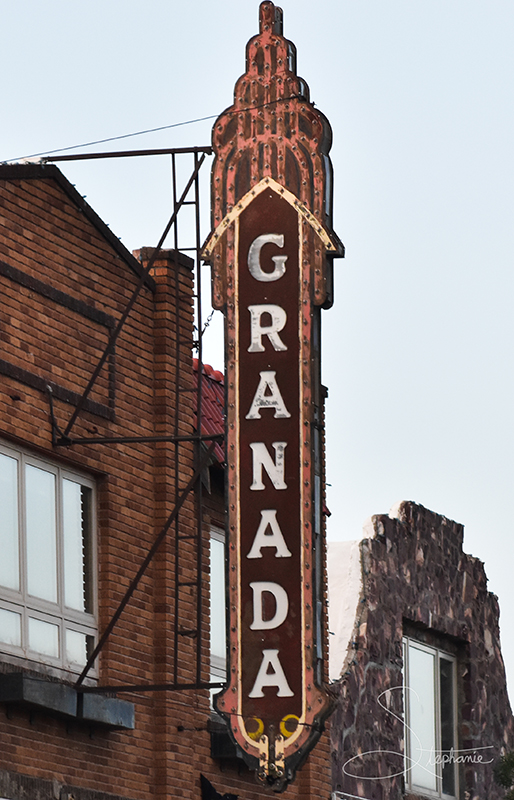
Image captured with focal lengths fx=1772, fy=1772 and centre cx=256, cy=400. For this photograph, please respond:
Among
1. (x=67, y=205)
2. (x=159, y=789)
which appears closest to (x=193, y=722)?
(x=159, y=789)

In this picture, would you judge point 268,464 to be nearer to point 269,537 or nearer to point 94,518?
point 269,537

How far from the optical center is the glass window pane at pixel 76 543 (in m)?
16.6

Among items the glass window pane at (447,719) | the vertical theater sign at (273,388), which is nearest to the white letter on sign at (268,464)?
the vertical theater sign at (273,388)

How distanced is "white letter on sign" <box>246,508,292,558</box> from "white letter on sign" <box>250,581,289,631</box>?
10.2 inches

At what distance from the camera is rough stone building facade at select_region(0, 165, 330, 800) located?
1559 cm

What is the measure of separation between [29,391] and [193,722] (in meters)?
4.01

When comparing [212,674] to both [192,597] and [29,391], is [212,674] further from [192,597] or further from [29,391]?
[29,391]

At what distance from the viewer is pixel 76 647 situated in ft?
54.1

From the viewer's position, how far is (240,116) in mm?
15969

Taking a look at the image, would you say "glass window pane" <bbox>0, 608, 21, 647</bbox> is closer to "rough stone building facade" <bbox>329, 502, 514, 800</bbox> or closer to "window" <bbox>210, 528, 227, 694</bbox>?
"window" <bbox>210, 528, 227, 694</bbox>

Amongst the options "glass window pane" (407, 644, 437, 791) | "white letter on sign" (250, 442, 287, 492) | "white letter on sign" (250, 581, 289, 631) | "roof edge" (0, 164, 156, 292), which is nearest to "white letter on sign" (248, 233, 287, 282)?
"white letter on sign" (250, 442, 287, 492)

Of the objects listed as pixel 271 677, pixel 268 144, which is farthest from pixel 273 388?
pixel 271 677

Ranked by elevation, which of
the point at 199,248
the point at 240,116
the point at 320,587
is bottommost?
the point at 320,587

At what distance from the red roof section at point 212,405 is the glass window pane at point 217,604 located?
115cm
